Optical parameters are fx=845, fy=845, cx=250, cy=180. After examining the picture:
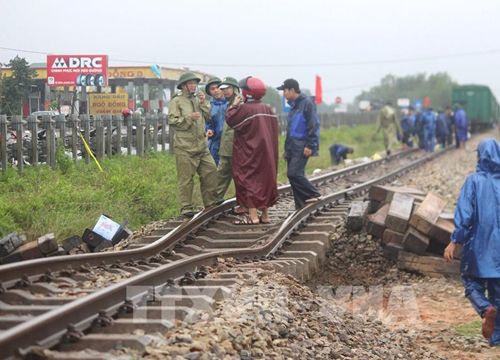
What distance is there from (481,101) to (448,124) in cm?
1873

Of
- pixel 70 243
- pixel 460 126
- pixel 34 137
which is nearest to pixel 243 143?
pixel 70 243

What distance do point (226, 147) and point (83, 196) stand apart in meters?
2.16

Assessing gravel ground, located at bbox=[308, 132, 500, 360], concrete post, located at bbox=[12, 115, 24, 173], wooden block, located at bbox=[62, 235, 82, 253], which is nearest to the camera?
gravel ground, located at bbox=[308, 132, 500, 360]

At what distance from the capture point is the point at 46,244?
7777mm

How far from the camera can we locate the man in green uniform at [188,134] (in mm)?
10359

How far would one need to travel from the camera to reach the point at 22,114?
13344 mm

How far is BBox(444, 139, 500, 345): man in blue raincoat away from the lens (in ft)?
21.9

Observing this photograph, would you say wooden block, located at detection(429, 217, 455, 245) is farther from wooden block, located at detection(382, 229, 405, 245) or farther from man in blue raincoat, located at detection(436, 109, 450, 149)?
man in blue raincoat, located at detection(436, 109, 450, 149)

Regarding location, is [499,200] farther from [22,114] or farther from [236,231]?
[22,114]

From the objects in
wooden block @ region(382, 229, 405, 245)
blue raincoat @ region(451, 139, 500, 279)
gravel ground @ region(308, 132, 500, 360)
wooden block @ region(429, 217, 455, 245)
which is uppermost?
blue raincoat @ region(451, 139, 500, 279)

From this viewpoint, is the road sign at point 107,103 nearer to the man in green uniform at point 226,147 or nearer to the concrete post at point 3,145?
the concrete post at point 3,145

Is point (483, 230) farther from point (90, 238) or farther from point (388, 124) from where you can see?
point (388, 124)

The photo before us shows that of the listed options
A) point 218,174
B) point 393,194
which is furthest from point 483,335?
point 218,174

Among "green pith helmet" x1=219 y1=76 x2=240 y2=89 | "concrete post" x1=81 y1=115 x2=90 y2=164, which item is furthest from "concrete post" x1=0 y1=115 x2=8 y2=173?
"green pith helmet" x1=219 y1=76 x2=240 y2=89
